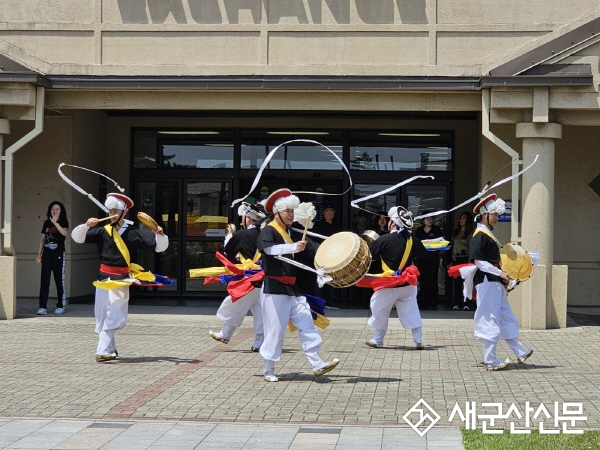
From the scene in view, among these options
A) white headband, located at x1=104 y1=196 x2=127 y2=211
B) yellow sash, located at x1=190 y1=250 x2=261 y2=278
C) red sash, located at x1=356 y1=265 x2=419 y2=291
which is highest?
white headband, located at x1=104 y1=196 x2=127 y2=211

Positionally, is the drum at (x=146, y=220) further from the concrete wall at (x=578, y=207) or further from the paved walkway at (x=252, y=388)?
the concrete wall at (x=578, y=207)

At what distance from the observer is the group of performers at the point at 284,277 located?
10.3 meters

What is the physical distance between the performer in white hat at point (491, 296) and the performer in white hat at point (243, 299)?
255 cm

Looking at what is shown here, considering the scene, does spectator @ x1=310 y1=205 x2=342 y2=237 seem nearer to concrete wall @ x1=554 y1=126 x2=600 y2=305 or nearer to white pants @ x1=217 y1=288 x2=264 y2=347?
concrete wall @ x1=554 y1=126 x2=600 y2=305

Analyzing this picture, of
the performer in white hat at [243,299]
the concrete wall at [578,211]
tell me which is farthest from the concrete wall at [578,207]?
the performer in white hat at [243,299]

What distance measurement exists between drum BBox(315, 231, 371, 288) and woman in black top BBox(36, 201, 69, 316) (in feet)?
25.3

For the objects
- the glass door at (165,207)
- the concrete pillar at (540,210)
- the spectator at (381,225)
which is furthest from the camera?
the glass door at (165,207)

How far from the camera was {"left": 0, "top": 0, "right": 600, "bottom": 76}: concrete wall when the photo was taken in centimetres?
1602

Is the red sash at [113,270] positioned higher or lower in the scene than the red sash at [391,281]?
higher

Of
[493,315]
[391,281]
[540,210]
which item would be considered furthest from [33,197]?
[493,315]

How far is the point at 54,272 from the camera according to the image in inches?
669

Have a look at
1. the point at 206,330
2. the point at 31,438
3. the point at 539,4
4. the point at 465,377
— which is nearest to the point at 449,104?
the point at 539,4

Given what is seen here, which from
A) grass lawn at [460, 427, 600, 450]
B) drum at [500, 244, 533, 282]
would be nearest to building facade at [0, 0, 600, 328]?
drum at [500, 244, 533, 282]

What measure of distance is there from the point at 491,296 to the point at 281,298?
2.49 m
